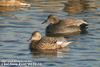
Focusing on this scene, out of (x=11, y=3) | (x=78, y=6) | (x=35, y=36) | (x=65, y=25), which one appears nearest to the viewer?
(x=35, y=36)

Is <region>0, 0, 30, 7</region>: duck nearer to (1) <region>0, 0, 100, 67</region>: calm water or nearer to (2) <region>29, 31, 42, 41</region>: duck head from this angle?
(1) <region>0, 0, 100, 67</region>: calm water

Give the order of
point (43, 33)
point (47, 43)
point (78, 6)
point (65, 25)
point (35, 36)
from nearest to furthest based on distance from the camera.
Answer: point (47, 43) → point (35, 36) → point (43, 33) → point (65, 25) → point (78, 6)

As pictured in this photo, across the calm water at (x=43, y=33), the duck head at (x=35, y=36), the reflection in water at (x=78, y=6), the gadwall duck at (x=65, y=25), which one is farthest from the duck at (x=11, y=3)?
the duck head at (x=35, y=36)

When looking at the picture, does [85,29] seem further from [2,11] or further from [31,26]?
[2,11]

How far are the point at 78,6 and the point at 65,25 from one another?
469cm

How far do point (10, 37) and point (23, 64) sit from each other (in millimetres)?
3677

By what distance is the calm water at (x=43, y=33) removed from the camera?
1916 cm

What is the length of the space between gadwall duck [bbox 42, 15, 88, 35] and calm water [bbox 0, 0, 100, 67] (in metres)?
0.31

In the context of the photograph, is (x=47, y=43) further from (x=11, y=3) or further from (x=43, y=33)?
(x=11, y=3)

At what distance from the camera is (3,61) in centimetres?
1884

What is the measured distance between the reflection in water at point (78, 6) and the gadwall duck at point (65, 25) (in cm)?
287

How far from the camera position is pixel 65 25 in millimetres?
24047

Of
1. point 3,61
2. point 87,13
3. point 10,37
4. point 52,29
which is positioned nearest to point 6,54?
point 3,61

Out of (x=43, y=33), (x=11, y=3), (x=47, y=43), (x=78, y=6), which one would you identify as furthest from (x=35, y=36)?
(x=11, y=3)
